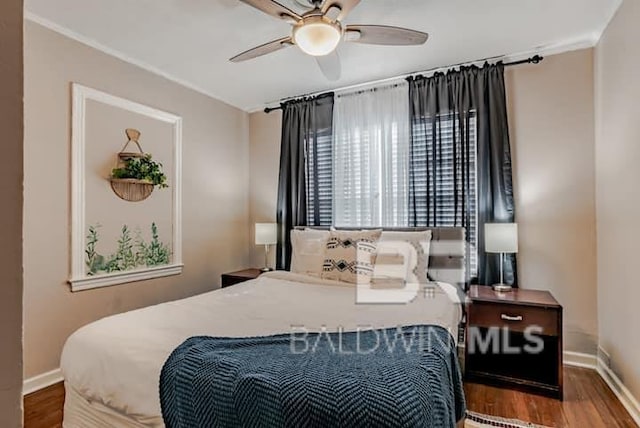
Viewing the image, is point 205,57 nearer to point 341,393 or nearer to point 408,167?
point 408,167

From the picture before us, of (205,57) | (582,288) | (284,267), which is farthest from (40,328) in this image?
(582,288)

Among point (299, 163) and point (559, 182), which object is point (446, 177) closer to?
point (559, 182)

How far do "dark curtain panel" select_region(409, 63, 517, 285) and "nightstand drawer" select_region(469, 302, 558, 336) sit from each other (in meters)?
0.51

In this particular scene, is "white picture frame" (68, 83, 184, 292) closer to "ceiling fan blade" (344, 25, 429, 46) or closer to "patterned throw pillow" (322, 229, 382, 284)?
"patterned throw pillow" (322, 229, 382, 284)

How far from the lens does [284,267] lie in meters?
4.09

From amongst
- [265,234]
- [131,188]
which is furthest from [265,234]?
[131,188]

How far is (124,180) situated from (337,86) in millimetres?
2248

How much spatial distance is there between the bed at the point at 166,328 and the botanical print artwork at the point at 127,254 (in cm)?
105

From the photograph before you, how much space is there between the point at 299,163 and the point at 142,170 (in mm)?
1576

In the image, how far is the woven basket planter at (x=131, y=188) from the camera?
311 cm

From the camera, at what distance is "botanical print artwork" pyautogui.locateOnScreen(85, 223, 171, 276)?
2.94 metres

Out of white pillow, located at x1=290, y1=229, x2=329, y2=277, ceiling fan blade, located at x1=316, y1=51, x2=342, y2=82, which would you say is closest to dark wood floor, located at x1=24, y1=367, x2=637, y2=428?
white pillow, located at x1=290, y1=229, x2=329, y2=277

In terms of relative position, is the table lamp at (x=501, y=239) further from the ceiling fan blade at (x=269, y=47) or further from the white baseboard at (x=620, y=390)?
the ceiling fan blade at (x=269, y=47)
